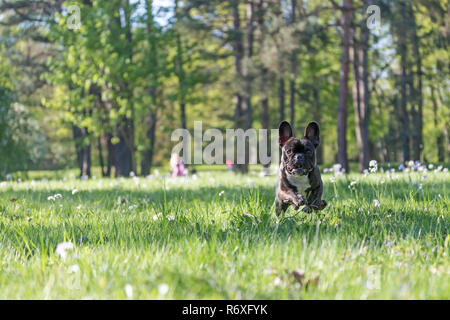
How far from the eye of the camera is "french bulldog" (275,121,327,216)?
12.6ft

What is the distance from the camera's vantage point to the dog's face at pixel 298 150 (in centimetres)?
381

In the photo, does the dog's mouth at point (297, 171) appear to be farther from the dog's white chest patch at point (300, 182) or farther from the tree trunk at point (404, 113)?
the tree trunk at point (404, 113)

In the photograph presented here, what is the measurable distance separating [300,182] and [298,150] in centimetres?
31

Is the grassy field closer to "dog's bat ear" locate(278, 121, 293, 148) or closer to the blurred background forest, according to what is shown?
"dog's bat ear" locate(278, 121, 293, 148)

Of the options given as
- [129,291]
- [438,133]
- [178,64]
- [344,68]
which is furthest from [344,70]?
[438,133]

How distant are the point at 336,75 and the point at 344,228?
102 feet

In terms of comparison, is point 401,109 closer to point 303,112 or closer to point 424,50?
point 424,50

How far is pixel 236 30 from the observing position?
74.1ft

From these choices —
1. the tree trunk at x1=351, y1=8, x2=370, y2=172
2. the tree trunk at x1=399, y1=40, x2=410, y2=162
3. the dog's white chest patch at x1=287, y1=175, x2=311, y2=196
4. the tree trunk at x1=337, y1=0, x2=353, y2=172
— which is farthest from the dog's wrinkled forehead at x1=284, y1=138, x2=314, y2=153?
the tree trunk at x1=399, y1=40, x2=410, y2=162

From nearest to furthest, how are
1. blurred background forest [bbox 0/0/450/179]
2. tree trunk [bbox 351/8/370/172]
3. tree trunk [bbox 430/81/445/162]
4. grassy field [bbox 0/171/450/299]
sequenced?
grassy field [bbox 0/171/450/299]
blurred background forest [bbox 0/0/450/179]
tree trunk [bbox 351/8/370/172]
tree trunk [bbox 430/81/445/162]

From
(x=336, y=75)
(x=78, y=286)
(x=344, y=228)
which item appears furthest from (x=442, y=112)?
(x=78, y=286)

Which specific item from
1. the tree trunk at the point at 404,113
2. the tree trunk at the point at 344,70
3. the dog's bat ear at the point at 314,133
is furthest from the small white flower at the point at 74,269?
the tree trunk at the point at 404,113

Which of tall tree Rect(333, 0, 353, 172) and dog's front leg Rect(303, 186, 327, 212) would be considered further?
tall tree Rect(333, 0, 353, 172)

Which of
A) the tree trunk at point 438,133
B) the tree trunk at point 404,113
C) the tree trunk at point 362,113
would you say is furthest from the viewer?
the tree trunk at point 438,133
